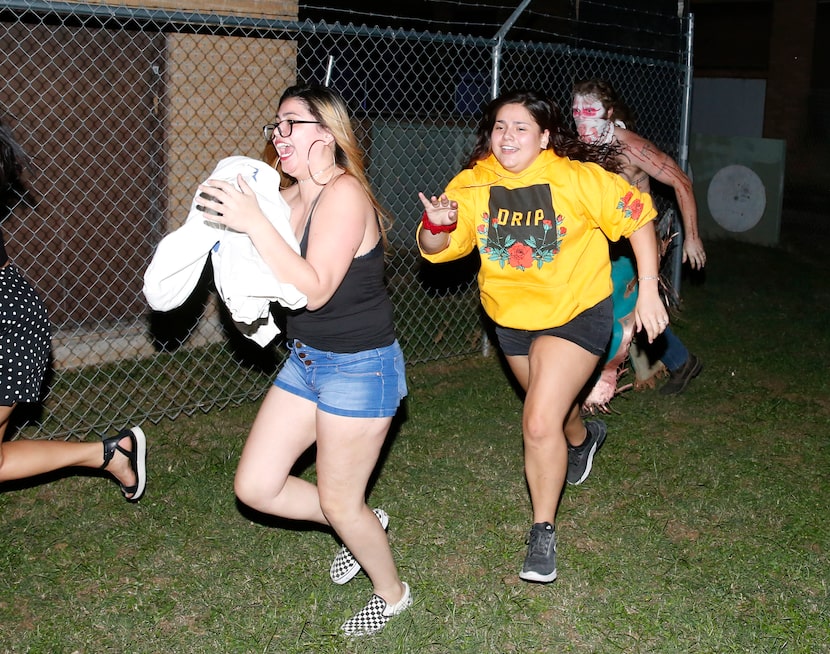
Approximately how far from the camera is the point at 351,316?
11.0ft

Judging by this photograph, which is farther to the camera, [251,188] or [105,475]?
[105,475]

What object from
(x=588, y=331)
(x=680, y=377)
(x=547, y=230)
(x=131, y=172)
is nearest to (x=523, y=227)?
(x=547, y=230)

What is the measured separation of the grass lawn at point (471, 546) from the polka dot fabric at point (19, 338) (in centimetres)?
84

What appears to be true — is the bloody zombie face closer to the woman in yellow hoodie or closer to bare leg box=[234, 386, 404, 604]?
the woman in yellow hoodie

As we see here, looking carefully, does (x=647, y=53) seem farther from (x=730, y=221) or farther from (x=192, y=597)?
(x=192, y=597)

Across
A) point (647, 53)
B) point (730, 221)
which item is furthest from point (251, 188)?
point (730, 221)

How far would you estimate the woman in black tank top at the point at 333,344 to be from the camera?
3.25 m

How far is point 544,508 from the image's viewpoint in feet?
13.2

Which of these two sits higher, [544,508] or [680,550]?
[544,508]

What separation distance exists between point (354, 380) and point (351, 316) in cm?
22

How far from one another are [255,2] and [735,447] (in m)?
4.40

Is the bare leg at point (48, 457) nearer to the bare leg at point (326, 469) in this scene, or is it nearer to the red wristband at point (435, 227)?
the bare leg at point (326, 469)

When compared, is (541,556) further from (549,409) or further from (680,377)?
(680,377)

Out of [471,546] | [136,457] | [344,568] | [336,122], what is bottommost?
[471,546]
